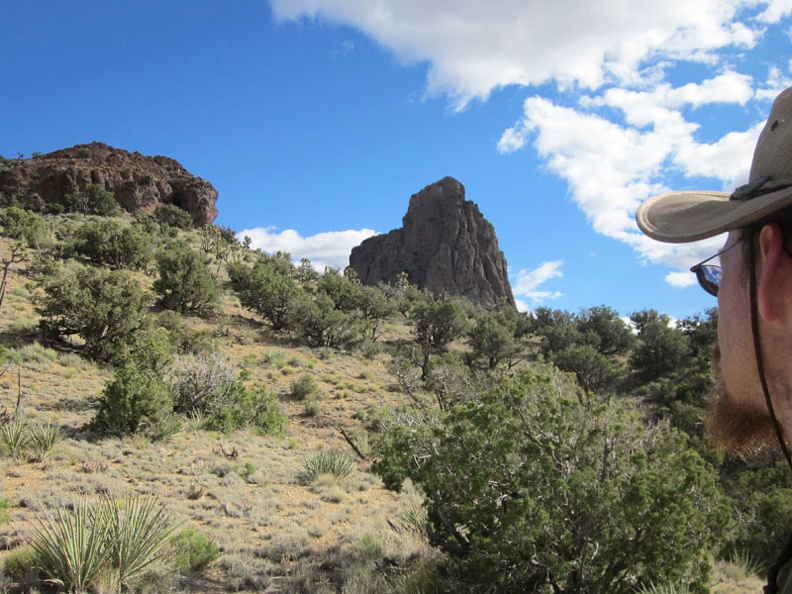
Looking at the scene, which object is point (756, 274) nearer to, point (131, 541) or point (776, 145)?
point (776, 145)

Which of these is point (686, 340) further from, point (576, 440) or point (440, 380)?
point (576, 440)

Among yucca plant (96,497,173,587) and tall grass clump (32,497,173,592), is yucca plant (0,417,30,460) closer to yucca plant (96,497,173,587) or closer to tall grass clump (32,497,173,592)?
tall grass clump (32,497,173,592)

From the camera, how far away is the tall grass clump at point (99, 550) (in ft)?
16.3

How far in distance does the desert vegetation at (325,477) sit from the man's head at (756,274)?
339cm

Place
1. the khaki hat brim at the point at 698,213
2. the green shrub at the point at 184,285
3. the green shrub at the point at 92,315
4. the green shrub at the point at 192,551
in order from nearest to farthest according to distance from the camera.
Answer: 1. the khaki hat brim at the point at 698,213
2. the green shrub at the point at 192,551
3. the green shrub at the point at 92,315
4. the green shrub at the point at 184,285

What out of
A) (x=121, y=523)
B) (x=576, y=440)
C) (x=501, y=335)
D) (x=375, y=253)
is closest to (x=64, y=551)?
(x=121, y=523)

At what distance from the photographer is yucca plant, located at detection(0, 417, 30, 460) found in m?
9.22

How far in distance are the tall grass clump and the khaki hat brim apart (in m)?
5.95

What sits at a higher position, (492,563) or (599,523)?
(599,523)

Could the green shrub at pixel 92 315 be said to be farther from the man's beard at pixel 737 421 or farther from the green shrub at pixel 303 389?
the man's beard at pixel 737 421

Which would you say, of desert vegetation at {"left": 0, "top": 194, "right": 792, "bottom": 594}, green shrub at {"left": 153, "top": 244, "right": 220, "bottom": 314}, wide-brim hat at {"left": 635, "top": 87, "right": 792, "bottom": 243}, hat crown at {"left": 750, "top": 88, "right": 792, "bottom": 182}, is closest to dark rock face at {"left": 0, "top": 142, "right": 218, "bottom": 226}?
green shrub at {"left": 153, "top": 244, "right": 220, "bottom": 314}

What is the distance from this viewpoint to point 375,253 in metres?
104

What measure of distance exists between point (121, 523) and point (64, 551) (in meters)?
0.59

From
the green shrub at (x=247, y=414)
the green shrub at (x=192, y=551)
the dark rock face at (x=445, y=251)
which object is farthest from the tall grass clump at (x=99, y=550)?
the dark rock face at (x=445, y=251)
